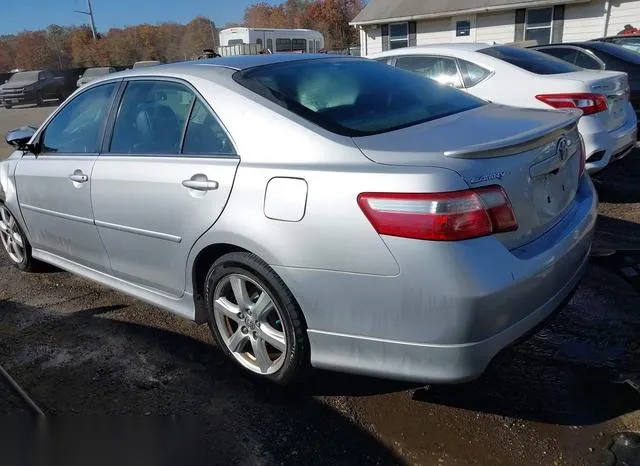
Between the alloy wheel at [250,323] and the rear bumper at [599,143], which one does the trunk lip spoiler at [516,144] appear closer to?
the alloy wheel at [250,323]

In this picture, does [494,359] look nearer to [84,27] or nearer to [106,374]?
[106,374]

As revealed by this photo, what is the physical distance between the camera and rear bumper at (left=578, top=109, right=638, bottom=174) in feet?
16.4

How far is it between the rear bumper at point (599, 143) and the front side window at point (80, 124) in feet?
13.1

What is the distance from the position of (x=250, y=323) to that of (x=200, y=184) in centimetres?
72

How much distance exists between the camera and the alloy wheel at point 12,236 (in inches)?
179

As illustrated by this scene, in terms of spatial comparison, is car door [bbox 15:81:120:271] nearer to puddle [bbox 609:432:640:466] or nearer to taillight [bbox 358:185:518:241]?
taillight [bbox 358:185:518:241]

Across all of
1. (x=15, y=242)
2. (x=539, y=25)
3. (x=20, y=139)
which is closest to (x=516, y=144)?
(x=20, y=139)

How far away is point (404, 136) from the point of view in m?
2.40

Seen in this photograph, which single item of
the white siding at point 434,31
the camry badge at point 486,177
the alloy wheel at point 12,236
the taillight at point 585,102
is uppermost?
the white siding at point 434,31

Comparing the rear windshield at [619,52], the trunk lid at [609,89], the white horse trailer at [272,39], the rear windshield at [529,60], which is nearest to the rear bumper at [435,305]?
the trunk lid at [609,89]

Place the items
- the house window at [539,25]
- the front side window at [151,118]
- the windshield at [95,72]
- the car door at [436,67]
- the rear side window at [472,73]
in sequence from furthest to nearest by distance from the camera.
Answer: the windshield at [95,72] → the house window at [539,25] → the car door at [436,67] → the rear side window at [472,73] → the front side window at [151,118]

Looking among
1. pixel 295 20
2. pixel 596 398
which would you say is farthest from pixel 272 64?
pixel 295 20

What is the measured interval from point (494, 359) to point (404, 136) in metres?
0.99

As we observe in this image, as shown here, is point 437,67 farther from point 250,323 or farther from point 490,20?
point 490,20
